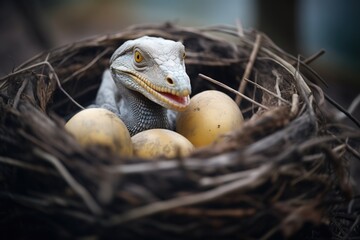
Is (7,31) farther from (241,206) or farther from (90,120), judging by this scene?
(241,206)

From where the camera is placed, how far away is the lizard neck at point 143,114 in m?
1.94

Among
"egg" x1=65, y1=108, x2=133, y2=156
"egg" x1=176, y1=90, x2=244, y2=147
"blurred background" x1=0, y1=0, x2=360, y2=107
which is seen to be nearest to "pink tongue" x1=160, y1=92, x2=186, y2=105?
"egg" x1=176, y1=90, x2=244, y2=147

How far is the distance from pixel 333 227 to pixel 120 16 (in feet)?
18.0

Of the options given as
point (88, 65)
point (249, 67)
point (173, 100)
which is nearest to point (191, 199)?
point (173, 100)

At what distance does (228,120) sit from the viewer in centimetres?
176

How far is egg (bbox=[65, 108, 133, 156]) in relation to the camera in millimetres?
1490

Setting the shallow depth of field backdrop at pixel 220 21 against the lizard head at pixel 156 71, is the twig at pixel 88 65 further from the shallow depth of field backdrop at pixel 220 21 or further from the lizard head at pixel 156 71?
the shallow depth of field backdrop at pixel 220 21

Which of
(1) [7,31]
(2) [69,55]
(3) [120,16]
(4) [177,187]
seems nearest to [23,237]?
(4) [177,187]

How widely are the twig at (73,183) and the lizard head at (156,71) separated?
582mm

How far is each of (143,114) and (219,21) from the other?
179 inches

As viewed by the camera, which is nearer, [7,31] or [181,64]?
[181,64]

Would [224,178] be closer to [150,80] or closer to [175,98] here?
[175,98]

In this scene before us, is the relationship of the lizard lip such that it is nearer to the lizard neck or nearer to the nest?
the lizard neck

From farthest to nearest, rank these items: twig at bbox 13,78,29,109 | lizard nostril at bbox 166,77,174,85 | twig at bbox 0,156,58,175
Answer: lizard nostril at bbox 166,77,174,85
twig at bbox 13,78,29,109
twig at bbox 0,156,58,175
